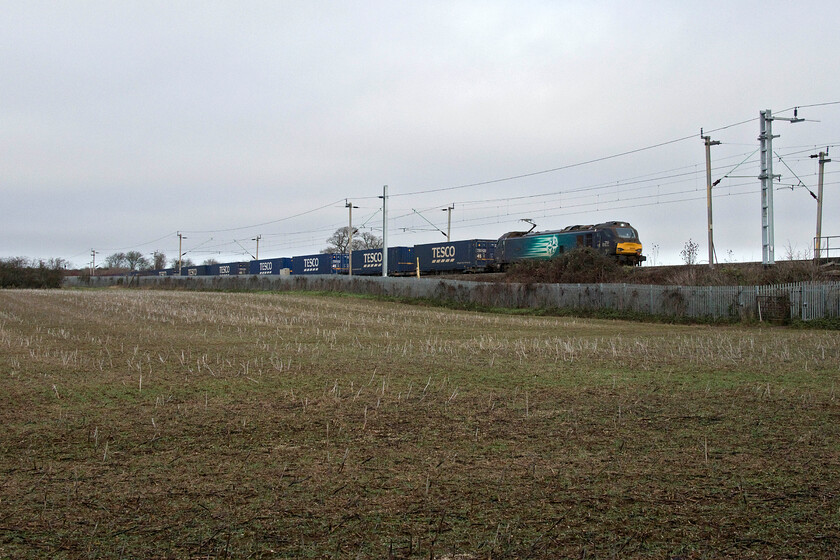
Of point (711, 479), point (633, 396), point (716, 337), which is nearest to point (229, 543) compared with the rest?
point (711, 479)

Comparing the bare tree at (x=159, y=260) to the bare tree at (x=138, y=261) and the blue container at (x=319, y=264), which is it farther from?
the blue container at (x=319, y=264)

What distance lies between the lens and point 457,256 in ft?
188

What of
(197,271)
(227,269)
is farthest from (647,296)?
(197,271)

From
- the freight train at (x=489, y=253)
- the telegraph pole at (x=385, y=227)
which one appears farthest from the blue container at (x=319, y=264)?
the telegraph pole at (x=385, y=227)

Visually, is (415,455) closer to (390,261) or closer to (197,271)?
(390,261)

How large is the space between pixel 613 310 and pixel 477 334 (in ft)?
43.8

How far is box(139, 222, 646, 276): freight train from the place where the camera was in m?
45.2

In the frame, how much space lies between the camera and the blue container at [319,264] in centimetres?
7331

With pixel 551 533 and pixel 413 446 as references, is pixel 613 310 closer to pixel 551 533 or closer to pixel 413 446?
pixel 413 446

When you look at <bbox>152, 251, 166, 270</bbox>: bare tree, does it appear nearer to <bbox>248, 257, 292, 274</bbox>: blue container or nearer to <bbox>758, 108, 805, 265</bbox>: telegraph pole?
<bbox>248, 257, 292, 274</bbox>: blue container

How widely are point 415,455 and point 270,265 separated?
266ft

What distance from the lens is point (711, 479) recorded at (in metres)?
6.90

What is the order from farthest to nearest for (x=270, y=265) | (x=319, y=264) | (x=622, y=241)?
(x=270, y=265) < (x=319, y=264) < (x=622, y=241)

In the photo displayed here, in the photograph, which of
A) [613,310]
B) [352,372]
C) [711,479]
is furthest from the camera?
[613,310]
